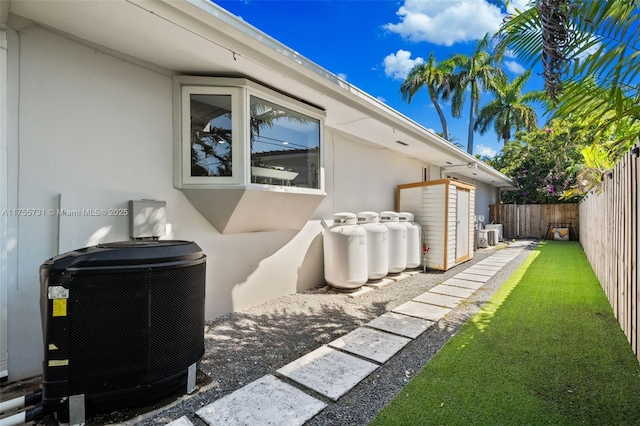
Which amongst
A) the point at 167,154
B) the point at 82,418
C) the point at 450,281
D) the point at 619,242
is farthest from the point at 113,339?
the point at 450,281

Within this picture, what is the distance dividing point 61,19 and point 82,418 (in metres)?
3.09

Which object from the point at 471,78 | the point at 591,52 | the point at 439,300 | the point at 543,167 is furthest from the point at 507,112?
the point at 591,52

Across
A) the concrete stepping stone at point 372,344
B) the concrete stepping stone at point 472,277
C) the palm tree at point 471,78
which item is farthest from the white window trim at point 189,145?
the palm tree at point 471,78

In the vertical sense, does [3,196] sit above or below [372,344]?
above

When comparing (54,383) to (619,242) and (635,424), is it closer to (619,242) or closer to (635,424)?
(635,424)

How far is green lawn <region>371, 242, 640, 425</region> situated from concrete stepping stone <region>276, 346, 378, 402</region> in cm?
40

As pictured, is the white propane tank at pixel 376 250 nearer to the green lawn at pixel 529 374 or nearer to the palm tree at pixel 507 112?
the green lawn at pixel 529 374

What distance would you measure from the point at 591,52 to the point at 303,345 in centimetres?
347

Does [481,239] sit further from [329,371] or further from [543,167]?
[329,371]

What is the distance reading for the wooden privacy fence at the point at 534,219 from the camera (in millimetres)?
14303

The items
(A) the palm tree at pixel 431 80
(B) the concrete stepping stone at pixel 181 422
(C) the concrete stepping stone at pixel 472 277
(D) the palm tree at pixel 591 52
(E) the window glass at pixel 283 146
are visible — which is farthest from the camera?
(A) the palm tree at pixel 431 80

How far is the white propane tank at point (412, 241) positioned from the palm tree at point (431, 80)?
21.5m

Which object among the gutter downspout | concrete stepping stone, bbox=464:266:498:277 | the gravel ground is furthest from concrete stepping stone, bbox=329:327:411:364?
concrete stepping stone, bbox=464:266:498:277

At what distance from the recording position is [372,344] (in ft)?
10.7
